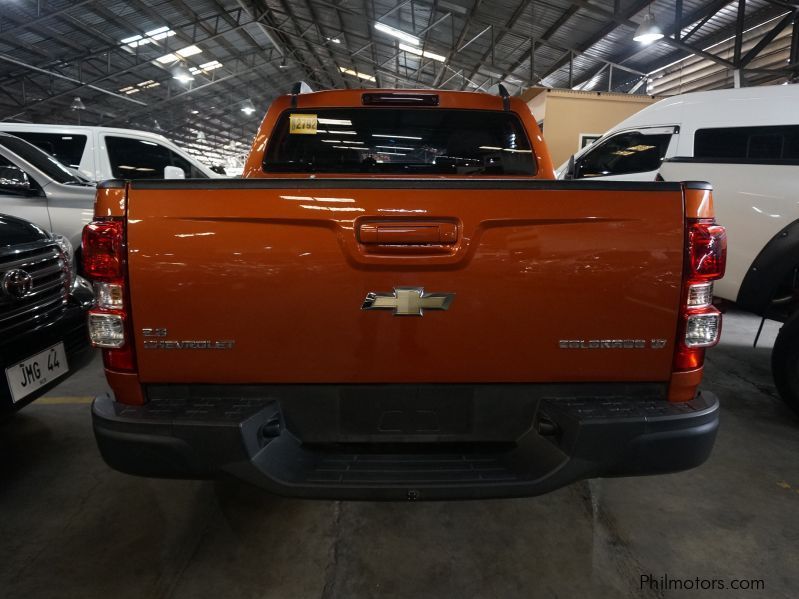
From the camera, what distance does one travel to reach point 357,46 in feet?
53.6

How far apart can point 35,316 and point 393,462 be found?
2048 millimetres

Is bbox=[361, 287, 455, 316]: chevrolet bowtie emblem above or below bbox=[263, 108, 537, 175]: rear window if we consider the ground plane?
below

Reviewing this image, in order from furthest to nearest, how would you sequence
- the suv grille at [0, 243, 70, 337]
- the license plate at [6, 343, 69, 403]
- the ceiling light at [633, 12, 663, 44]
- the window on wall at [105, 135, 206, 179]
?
the ceiling light at [633, 12, 663, 44] < the window on wall at [105, 135, 206, 179] < the suv grille at [0, 243, 70, 337] < the license plate at [6, 343, 69, 403]

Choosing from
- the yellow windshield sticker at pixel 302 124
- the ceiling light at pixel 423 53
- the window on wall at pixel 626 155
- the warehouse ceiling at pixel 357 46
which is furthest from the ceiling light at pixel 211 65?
the yellow windshield sticker at pixel 302 124

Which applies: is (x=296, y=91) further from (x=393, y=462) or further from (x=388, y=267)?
(x=393, y=462)

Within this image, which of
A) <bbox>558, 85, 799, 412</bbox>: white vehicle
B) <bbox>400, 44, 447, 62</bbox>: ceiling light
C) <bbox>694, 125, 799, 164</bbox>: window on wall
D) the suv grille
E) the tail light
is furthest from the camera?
<bbox>400, 44, 447, 62</bbox>: ceiling light

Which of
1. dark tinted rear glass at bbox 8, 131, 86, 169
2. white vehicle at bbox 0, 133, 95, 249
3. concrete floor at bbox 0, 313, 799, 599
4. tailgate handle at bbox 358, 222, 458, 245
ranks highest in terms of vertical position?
dark tinted rear glass at bbox 8, 131, 86, 169

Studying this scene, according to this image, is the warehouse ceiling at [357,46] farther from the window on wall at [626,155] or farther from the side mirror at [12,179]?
the side mirror at [12,179]

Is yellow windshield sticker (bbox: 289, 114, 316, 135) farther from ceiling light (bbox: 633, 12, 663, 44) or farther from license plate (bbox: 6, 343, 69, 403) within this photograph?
ceiling light (bbox: 633, 12, 663, 44)

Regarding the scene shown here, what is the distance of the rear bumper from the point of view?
4.73 ft

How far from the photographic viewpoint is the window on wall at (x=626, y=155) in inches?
217

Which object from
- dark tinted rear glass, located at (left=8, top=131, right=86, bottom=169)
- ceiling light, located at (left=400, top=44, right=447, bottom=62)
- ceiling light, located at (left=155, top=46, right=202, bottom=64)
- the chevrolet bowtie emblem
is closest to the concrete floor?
the chevrolet bowtie emblem

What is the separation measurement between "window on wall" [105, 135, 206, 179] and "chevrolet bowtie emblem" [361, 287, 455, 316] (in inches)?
247

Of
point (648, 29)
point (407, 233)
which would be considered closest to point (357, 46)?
point (648, 29)
